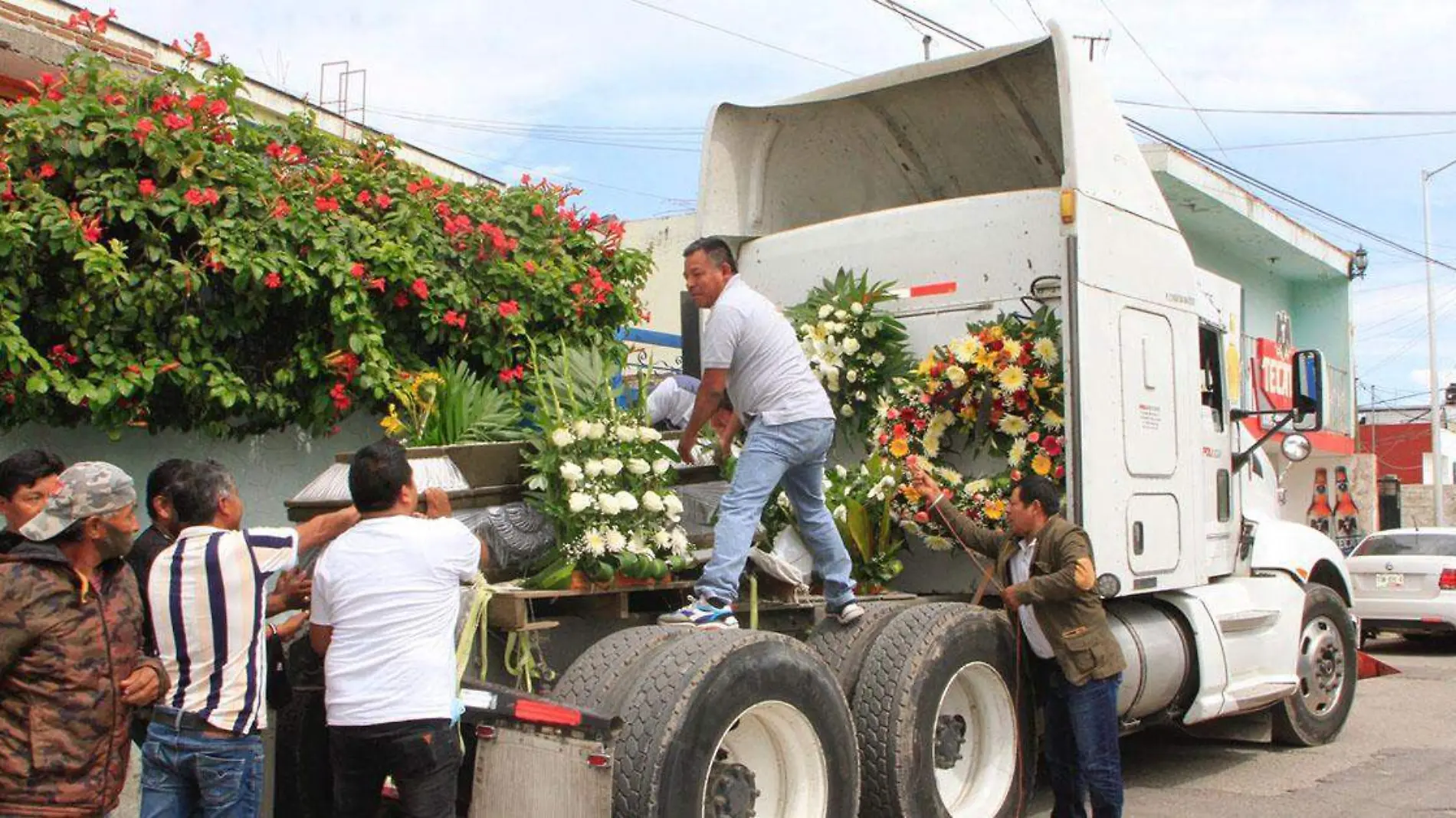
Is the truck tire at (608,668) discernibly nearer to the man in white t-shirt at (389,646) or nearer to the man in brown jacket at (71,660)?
the man in white t-shirt at (389,646)

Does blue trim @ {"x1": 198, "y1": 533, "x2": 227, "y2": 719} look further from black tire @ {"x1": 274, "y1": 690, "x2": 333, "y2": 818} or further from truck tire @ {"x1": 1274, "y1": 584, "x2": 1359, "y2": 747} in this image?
truck tire @ {"x1": 1274, "y1": 584, "x2": 1359, "y2": 747}

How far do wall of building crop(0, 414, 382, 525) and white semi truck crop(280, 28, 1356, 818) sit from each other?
2533 millimetres

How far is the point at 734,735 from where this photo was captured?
473cm

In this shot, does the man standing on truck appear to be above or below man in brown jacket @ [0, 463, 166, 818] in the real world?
above

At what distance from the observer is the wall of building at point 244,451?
6156 mm

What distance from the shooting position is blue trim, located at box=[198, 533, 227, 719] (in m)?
3.78

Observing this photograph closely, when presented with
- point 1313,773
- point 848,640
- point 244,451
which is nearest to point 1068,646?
point 848,640

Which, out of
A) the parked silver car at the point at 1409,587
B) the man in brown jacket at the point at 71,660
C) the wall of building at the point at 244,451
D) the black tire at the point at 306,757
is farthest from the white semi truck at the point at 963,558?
the parked silver car at the point at 1409,587

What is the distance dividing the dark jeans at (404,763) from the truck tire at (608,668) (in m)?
0.53

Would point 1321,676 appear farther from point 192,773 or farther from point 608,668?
point 192,773

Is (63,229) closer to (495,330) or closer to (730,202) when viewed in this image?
(495,330)

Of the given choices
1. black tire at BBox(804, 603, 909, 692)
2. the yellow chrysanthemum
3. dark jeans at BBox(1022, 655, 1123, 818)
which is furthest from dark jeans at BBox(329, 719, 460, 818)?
the yellow chrysanthemum

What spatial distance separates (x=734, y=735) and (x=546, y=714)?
81 cm

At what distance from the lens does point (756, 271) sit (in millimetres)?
7590
